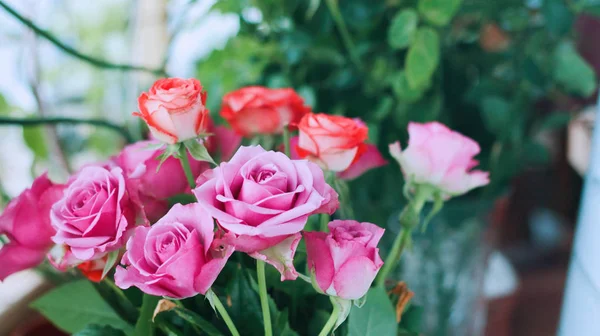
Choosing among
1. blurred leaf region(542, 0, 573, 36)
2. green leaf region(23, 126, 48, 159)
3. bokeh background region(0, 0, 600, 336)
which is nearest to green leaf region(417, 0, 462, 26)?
→ bokeh background region(0, 0, 600, 336)

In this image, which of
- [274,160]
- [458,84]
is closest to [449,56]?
[458,84]

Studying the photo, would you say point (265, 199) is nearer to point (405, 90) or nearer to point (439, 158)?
point (439, 158)

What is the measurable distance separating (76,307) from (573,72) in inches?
20.5

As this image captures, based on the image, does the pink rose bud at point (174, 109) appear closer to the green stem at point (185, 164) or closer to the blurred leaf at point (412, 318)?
the green stem at point (185, 164)

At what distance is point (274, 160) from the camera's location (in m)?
0.25

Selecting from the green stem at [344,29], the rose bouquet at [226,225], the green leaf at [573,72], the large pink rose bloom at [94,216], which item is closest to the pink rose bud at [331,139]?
the rose bouquet at [226,225]

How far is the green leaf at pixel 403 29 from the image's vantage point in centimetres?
46

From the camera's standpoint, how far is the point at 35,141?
1.91 ft

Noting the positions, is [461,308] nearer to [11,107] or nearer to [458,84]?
[458,84]

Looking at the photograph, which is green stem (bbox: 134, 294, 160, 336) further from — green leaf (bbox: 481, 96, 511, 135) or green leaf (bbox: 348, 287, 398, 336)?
green leaf (bbox: 481, 96, 511, 135)

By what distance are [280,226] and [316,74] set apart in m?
0.38

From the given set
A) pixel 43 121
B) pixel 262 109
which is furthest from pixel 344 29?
pixel 43 121

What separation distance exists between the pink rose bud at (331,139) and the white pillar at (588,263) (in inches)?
7.7

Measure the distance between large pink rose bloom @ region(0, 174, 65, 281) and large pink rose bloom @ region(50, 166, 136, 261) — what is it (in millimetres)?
38
